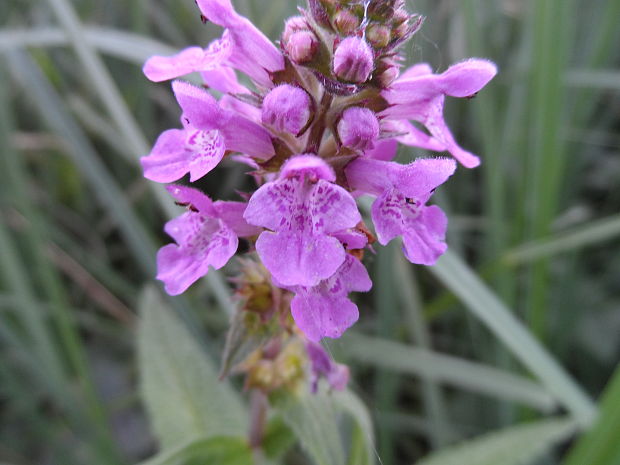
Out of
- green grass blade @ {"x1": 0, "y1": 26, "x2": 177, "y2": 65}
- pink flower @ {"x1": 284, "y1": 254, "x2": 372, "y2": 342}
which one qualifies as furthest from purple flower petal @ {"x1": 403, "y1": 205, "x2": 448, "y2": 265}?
green grass blade @ {"x1": 0, "y1": 26, "x2": 177, "y2": 65}

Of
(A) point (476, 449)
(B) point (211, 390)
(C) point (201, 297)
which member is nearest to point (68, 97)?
(C) point (201, 297)

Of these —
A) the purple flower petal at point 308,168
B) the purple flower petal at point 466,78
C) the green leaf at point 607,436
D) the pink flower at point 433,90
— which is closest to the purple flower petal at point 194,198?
the purple flower petal at point 308,168

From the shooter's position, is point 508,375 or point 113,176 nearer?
point 508,375

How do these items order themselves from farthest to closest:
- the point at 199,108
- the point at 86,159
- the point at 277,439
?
the point at 86,159 → the point at 277,439 → the point at 199,108

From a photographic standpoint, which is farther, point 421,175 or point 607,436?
point 607,436

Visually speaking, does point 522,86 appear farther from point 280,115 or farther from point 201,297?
point 280,115

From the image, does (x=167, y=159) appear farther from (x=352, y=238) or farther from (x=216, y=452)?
(x=216, y=452)

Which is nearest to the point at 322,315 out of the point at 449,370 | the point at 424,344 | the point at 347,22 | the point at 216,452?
the point at 347,22
